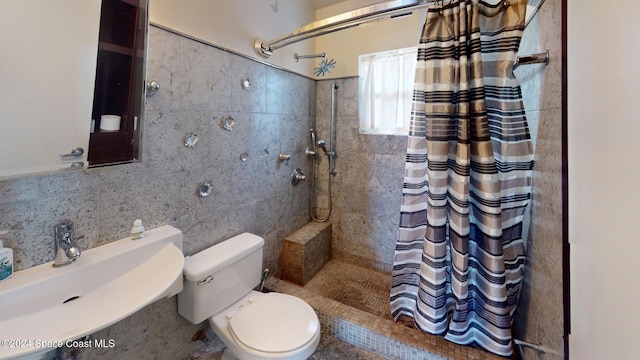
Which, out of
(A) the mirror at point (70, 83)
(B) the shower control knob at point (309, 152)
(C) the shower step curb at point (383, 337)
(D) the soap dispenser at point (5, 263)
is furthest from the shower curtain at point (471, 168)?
(D) the soap dispenser at point (5, 263)

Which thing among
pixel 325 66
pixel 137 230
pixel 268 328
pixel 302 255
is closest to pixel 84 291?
pixel 137 230

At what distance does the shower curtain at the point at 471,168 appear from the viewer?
1.30m

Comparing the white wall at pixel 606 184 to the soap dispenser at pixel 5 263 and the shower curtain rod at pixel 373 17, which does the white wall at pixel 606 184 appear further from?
the soap dispenser at pixel 5 263

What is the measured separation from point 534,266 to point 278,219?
172 centimetres

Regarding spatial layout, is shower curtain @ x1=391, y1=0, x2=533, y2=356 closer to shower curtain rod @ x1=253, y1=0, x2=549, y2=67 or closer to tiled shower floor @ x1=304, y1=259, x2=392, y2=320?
shower curtain rod @ x1=253, y1=0, x2=549, y2=67

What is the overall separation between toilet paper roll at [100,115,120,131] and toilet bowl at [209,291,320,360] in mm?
1115

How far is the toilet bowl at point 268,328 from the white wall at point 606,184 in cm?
111

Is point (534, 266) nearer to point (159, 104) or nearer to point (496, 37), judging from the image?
point (496, 37)

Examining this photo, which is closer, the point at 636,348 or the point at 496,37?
the point at 636,348

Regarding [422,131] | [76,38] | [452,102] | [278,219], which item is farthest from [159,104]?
[452,102]

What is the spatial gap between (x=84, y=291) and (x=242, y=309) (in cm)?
74

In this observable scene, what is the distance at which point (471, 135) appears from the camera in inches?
53.8

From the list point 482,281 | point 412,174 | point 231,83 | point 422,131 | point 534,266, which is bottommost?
point 482,281

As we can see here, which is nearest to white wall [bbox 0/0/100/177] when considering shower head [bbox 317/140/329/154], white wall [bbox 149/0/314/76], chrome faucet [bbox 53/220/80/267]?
chrome faucet [bbox 53/220/80/267]
